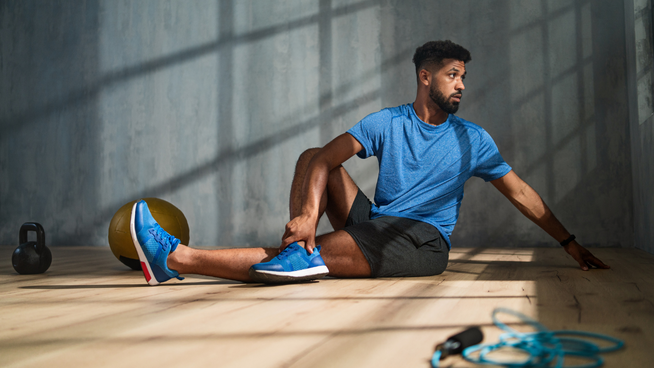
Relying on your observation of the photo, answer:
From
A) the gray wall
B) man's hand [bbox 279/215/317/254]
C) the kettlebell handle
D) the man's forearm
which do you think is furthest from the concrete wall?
the kettlebell handle

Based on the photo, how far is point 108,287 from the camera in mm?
1840

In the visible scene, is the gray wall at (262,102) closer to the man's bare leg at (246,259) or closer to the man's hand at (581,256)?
the man's hand at (581,256)

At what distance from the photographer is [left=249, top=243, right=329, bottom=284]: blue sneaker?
1.65m

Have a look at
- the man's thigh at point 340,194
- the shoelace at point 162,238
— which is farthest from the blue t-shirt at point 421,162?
the shoelace at point 162,238

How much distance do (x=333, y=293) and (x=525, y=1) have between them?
11.6 feet

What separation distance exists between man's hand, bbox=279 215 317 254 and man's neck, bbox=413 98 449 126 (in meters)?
0.79

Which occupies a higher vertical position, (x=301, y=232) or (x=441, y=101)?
(x=441, y=101)

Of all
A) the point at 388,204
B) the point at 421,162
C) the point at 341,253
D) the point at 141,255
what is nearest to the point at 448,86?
the point at 421,162

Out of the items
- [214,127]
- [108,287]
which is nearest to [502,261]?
[108,287]

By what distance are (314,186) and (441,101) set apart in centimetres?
73

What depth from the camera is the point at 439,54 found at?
217 cm

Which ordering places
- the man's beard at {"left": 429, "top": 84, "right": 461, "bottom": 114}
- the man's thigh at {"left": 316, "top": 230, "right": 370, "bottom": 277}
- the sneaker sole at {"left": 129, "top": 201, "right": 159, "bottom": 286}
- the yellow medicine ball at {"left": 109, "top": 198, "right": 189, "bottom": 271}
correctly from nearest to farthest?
the sneaker sole at {"left": 129, "top": 201, "right": 159, "bottom": 286}
the man's thigh at {"left": 316, "top": 230, "right": 370, "bottom": 277}
the man's beard at {"left": 429, "top": 84, "right": 461, "bottom": 114}
the yellow medicine ball at {"left": 109, "top": 198, "right": 189, "bottom": 271}

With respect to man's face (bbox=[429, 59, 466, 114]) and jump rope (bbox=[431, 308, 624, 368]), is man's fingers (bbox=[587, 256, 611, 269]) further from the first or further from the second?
jump rope (bbox=[431, 308, 624, 368])

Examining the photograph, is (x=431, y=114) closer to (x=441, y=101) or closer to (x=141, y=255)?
(x=441, y=101)
